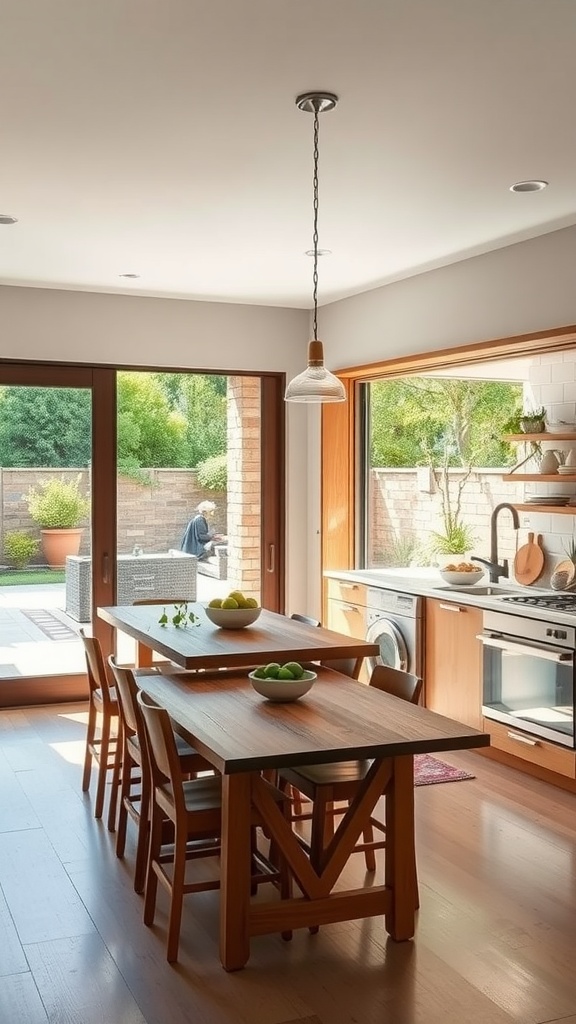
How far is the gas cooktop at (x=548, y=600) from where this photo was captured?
4957 mm

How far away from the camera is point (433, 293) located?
5.98 m

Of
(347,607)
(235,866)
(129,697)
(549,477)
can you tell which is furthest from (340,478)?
(235,866)

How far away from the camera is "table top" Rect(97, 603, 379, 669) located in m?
3.94

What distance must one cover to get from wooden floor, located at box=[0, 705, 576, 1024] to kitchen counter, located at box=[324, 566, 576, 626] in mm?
→ 924

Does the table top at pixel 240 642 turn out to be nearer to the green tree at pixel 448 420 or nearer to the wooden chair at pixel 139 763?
the wooden chair at pixel 139 763

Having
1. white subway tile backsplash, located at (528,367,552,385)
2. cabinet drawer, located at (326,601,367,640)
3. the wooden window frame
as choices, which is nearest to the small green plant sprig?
cabinet drawer, located at (326,601,367,640)

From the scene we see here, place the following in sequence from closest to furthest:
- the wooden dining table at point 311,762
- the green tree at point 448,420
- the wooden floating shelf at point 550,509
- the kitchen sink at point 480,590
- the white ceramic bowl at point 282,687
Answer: the wooden dining table at point 311,762, the white ceramic bowl at point 282,687, the wooden floating shelf at point 550,509, the kitchen sink at point 480,590, the green tree at point 448,420

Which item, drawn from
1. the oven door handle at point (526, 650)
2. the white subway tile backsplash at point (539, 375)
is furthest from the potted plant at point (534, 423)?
the oven door handle at point (526, 650)

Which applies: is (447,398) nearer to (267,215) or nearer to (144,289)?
(144,289)

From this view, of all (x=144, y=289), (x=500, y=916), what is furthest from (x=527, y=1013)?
(x=144, y=289)

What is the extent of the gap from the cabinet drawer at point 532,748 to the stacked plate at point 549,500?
1215mm

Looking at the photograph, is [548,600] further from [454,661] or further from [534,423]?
[534,423]

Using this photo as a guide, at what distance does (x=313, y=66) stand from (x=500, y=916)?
283 centimetres

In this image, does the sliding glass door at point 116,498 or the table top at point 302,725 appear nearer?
the table top at point 302,725
